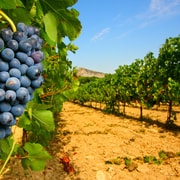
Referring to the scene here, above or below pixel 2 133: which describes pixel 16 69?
above

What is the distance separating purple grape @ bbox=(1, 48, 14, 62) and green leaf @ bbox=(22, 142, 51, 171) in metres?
0.91

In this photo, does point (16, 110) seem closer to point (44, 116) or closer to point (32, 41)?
point (32, 41)

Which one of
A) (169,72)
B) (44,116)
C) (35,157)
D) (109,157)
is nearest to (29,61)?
(44,116)

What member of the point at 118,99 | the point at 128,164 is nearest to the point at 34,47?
the point at 128,164

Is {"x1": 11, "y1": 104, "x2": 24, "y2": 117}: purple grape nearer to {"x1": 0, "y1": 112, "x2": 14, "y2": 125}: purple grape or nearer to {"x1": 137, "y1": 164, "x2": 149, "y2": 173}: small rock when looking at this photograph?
{"x1": 0, "y1": 112, "x2": 14, "y2": 125}: purple grape

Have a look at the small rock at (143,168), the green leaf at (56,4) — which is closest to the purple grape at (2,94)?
the green leaf at (56,4)

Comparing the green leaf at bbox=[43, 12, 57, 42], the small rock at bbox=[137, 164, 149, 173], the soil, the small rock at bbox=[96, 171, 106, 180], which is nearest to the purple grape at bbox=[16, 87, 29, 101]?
the green leaf at bbox=[43, 12, 57, 42]

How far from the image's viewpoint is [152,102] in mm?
14688

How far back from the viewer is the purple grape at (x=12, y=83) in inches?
38.6

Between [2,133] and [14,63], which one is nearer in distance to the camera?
[14,63]

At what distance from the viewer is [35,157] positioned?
1780mm

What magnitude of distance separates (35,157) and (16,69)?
94 centimetres

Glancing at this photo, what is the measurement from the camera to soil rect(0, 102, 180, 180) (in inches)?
241

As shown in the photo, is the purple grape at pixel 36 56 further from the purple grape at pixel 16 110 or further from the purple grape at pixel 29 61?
the purple grape at pixel 16 110
